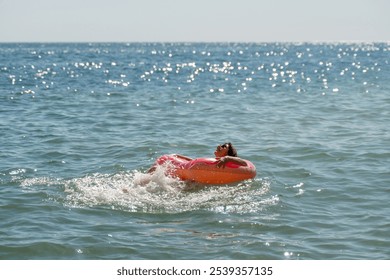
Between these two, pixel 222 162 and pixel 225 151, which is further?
pixel 225 151

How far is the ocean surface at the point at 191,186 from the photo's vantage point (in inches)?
357

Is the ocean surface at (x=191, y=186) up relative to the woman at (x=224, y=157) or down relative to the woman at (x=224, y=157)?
down

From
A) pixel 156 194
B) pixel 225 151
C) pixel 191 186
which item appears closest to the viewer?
pixel 156 194

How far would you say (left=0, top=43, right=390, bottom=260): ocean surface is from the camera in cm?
906

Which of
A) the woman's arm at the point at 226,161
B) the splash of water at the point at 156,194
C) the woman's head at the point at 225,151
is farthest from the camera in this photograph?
the woman's head at the point at 225,151

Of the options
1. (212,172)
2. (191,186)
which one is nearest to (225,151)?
(212,172)

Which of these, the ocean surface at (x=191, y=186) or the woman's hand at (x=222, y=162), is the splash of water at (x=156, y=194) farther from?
the woman's hand at (x=222, y=162)

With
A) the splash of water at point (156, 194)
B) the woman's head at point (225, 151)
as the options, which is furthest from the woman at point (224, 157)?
the splash of water at point (156, 194)

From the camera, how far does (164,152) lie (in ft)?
51.2

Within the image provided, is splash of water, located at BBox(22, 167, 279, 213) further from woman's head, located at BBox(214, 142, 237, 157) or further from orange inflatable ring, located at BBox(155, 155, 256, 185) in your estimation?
woman's head, located at BBox(214, 142, 237, 157)

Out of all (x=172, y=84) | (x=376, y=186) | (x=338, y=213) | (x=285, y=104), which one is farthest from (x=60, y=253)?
(x=172, y=84)

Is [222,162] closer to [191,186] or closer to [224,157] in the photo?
[224,157]

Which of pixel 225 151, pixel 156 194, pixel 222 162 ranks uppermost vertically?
pixel 225 151

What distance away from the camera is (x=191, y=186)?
482 inches
